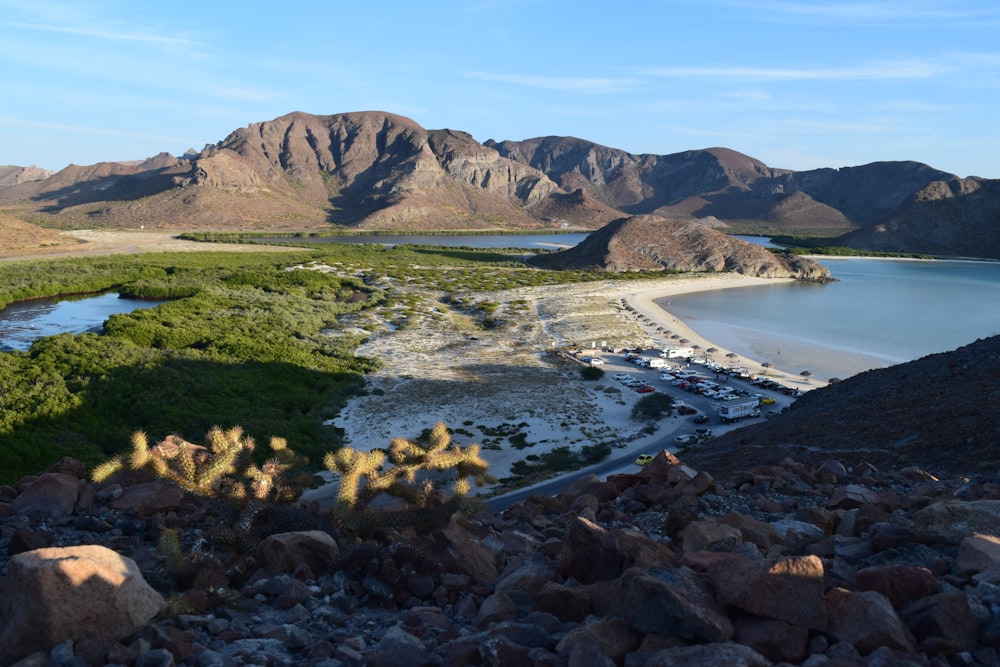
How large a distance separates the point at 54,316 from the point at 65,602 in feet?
190

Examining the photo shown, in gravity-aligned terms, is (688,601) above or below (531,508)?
above


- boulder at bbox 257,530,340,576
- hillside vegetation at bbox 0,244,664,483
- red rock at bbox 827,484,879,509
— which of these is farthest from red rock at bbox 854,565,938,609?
hillside vegetation at bbox 0,244,664,483

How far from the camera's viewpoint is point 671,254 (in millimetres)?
115562

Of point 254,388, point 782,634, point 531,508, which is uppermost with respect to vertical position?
point 782,634

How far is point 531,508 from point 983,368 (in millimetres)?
14320

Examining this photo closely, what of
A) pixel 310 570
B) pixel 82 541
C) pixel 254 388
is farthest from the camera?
A: pixel 254 388

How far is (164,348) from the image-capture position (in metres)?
34.8

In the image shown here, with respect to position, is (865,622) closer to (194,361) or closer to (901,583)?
(901,583)

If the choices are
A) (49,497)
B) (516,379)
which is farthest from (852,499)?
(516,379)

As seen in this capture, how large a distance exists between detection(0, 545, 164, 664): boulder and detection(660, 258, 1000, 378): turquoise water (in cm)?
4298

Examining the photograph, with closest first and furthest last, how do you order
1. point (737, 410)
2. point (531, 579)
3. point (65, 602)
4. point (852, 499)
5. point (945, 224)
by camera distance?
point (65, 602)
point (531, 579)
point (852, 499)
point (737, 410)
point (945, 224)

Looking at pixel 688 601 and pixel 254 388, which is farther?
Answer: pixel 254 388

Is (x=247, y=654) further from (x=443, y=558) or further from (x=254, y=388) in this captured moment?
(x=254, y=388)

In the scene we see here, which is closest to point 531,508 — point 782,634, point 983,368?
point 782,634
